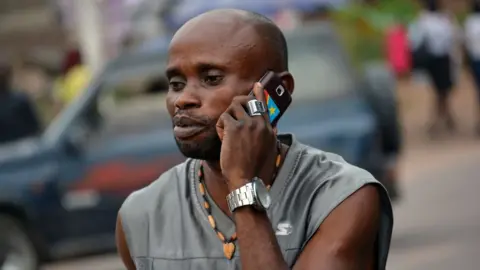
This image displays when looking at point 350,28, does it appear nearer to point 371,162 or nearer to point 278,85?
point 371,162

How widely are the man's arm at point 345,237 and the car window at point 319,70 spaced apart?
717cm

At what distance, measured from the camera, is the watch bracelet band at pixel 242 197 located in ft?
8.01

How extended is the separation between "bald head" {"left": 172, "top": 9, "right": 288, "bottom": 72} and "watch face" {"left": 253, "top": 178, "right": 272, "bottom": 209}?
271 mm

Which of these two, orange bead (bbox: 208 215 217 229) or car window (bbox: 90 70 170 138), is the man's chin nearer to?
orange bead (bbox: 208 215 217 229)

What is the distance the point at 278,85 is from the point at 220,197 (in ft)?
0.95

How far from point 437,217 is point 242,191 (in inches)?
365

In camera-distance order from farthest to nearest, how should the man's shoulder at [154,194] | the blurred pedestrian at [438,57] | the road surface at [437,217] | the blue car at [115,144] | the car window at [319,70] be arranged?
1. the blurred pedestrian at [438,57]
2. the car window at [319,70]
3. the road surface at [437,217]
4. the blue car at [115,144]
5. the man's shoulder at [154,194]

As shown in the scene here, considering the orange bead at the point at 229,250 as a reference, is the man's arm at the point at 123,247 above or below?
below

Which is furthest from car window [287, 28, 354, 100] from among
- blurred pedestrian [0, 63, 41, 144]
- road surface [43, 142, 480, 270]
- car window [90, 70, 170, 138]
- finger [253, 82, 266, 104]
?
finger [253, 82, 266, 104]

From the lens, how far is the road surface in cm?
954

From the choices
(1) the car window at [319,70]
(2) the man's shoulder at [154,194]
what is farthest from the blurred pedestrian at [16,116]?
(2) the man's shoulder at [154,194]

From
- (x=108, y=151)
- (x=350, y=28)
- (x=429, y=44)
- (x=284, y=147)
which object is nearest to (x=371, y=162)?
(x=108, y=151)

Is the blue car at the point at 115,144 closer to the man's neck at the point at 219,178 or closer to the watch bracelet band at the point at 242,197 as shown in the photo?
the man's neck at the point at 219,178

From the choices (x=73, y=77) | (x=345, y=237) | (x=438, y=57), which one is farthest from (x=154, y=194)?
(x=73, y=77)
